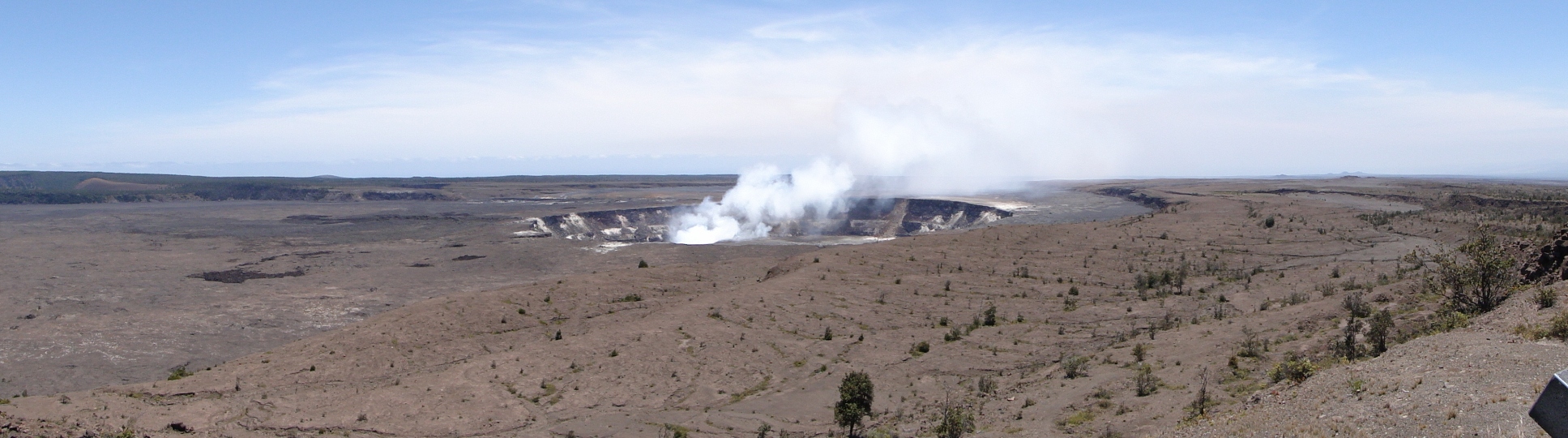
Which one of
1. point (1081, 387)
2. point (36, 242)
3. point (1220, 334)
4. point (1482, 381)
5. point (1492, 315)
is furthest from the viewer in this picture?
point (36, 242)

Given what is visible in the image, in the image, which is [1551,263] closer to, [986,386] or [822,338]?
[986,386]

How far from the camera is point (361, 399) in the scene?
20203mm

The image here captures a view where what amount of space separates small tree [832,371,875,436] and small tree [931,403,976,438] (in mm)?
1684

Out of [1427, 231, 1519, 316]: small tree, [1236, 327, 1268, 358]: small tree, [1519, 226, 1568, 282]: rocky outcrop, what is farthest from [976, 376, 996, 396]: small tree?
[1519, 226, 1568, 282]: rocky outcrop

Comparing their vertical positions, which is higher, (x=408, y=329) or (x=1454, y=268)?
(x=1454, y=268)

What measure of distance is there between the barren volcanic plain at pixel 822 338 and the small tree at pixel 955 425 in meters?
0.28

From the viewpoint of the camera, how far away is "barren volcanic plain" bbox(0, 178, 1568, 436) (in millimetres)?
14742

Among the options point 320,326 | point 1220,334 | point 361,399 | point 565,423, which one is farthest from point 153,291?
point 1220,334

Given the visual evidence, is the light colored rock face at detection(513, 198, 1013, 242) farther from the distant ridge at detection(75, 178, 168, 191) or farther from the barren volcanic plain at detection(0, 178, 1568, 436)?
the distant ridge at detection(75, 178, 168, 191)

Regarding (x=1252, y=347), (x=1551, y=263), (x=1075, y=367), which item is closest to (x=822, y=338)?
(x=1075, y=367)

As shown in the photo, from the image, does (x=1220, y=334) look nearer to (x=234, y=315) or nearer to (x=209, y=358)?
(x=209, y=358)

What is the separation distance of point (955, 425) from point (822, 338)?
10545 mm

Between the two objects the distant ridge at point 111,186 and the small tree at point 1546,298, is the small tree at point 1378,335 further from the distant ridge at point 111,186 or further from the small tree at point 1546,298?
the distant ridge at point 111,186

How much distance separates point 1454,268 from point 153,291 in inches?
2197
